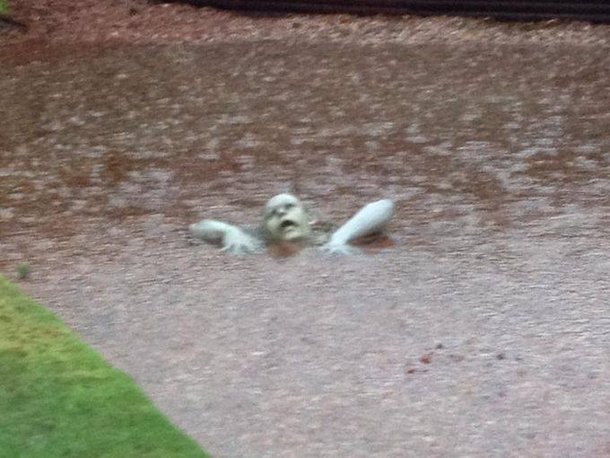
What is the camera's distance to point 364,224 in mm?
3365

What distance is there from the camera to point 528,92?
5.25 metres

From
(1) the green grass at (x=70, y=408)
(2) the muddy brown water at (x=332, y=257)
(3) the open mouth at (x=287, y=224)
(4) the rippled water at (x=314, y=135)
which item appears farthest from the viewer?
(4) the rippled water at (x=314, y=135)

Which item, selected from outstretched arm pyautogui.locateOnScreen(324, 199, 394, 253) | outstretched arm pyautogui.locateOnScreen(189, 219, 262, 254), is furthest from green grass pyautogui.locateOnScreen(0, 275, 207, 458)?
outstretched arm pyautogui.locateOnScreen(324, 199, 394, 253)

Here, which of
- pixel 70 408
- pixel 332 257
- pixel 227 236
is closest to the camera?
pixel 70 408

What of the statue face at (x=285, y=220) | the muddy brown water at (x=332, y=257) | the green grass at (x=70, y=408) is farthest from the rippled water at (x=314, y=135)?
the green grass at (x=70, y=408)

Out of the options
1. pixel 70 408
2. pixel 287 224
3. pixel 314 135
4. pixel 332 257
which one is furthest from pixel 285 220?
pixel 314 135

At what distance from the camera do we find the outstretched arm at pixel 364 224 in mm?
3334

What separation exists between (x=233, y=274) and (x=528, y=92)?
9.12 feet

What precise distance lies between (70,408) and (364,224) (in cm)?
150

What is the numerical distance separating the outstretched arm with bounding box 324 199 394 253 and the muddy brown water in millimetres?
96

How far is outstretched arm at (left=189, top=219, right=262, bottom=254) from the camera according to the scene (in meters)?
3.29

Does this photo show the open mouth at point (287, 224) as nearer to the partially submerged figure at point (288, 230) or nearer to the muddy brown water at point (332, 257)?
the partially submerged figure at point (288, 230)

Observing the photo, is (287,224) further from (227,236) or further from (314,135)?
(314,135)

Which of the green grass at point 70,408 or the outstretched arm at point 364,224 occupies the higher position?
the outstretched arm at point 364,224
